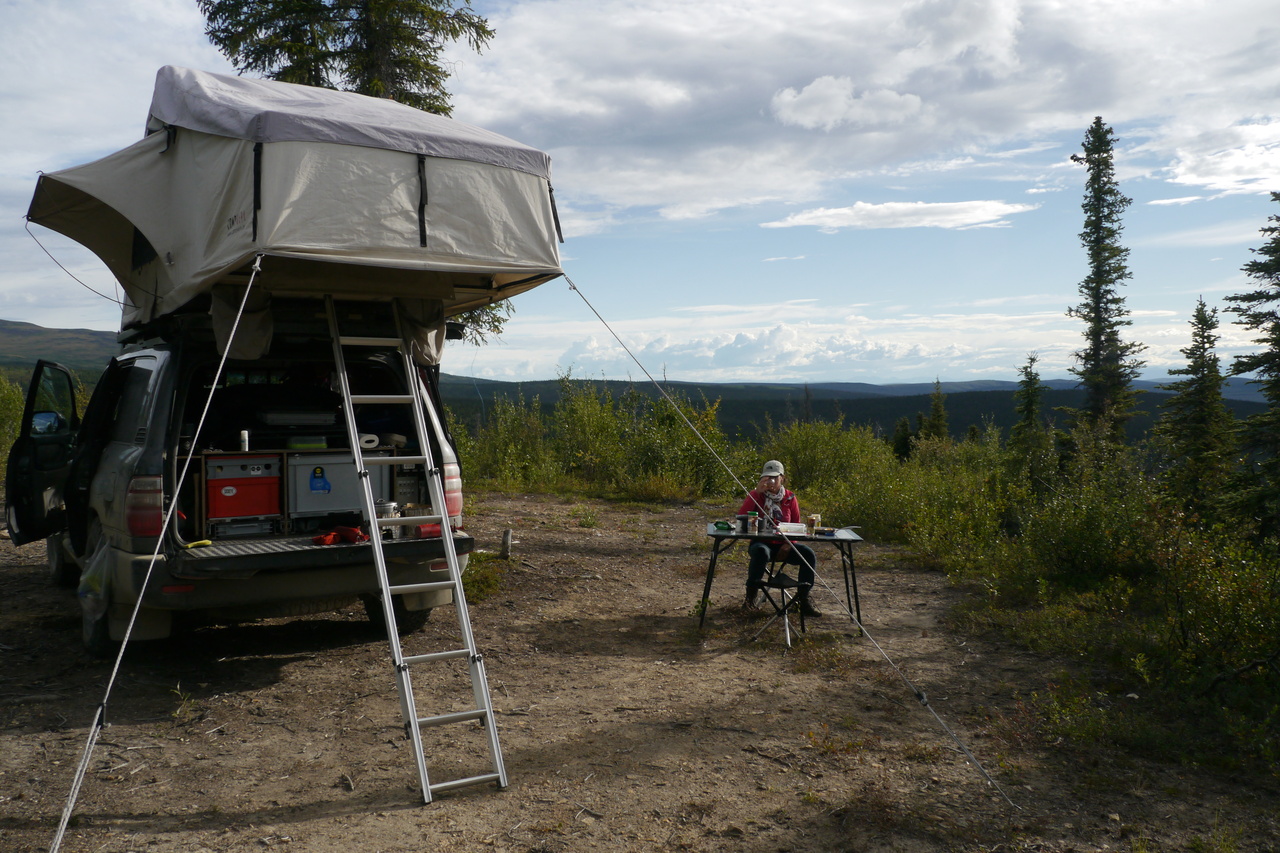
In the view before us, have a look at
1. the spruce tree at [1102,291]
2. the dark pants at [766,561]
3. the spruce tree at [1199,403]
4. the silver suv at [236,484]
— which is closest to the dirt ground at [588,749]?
the dark pants at [766,561]

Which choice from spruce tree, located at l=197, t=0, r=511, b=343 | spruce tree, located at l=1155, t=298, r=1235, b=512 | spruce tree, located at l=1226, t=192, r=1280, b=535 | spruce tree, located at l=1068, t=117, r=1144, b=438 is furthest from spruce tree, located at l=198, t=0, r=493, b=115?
spruce tree, located at l=1068, t=117, r=1144, b=438

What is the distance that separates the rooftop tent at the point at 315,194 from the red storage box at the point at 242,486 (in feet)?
3.23

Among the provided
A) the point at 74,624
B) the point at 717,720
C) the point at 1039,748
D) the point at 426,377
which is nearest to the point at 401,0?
the point at 426,377

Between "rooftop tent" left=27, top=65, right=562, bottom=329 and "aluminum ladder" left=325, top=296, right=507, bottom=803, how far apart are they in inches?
17.3

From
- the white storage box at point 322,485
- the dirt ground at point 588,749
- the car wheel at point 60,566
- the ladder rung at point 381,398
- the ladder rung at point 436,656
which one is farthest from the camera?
the car wheel at point 60,566

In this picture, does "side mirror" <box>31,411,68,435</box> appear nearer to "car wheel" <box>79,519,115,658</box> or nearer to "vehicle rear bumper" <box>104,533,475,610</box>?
"car wheel" <box>79,519,115,658</box>

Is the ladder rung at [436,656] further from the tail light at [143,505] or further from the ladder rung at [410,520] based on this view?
the tail light at [143,505]

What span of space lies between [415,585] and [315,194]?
2.12 m

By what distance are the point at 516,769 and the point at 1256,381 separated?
31.9ft

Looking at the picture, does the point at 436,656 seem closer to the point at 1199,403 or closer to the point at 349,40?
the point at 349,40

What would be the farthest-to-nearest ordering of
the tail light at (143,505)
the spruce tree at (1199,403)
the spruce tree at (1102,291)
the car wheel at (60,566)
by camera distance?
the spruce tree at (1102,291), the spruce tree at (1199,403), the car wheel at (60,566), the tail light at (143,505)

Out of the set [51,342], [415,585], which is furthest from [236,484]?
[51,342]

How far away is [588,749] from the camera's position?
4.04 meters

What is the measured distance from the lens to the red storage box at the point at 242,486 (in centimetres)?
498
